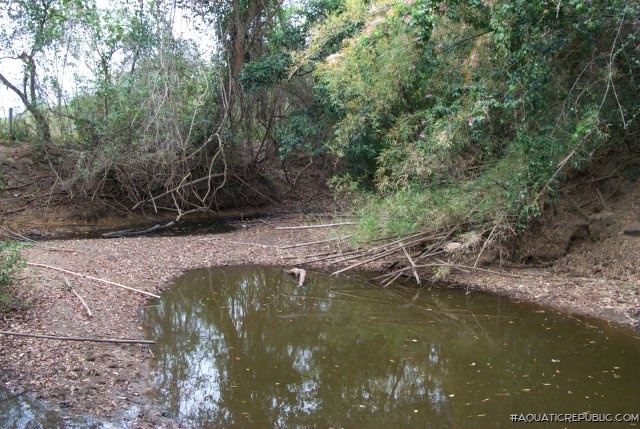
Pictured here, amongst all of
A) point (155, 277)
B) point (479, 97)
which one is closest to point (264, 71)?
point (155, 277)

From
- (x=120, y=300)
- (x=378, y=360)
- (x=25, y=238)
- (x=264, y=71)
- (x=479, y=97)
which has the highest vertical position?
(x=264, y=71)

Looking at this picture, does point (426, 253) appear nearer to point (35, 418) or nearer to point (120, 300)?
point (120, 300)

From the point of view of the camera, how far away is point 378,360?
6.07 meters

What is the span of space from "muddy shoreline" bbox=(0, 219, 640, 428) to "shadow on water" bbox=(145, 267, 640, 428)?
1.10 ft

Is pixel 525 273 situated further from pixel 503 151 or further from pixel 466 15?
pixel 466 15

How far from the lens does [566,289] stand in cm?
824

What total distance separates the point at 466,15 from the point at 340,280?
502 centimetres

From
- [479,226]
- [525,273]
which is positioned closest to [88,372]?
[479,226]

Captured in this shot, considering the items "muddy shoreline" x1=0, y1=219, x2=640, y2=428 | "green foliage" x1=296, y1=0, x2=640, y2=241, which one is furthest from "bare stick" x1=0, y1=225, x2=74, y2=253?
"green foliage" x1=296, y1=0, x2=640, y2=241

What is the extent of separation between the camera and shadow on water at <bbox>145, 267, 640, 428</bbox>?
4.86m

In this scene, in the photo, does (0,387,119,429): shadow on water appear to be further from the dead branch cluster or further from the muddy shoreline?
the dead branch cluster

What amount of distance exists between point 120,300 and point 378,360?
389cm

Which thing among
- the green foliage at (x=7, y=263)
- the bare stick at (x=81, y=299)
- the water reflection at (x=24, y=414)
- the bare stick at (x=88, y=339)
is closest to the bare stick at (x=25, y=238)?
the bare stick at (x=81, y=299)

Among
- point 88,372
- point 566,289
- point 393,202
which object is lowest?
point 566,289
